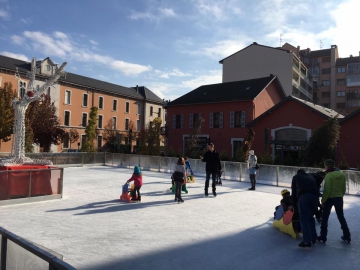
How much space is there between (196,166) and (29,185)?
11.6 m

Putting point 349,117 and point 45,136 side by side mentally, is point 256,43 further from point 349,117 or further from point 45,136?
point 45,136

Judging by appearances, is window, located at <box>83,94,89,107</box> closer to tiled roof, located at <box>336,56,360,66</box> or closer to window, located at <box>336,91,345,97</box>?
window, located at <box>336,91,345,97</box>

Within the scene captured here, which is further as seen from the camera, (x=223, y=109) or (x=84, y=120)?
(x=84, y=120)

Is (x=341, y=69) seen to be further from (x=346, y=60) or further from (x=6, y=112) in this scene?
(x=6, y=112)

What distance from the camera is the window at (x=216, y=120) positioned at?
34000 millimetres

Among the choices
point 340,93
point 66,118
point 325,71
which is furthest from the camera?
point 325,71

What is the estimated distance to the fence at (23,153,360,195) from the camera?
592 inches

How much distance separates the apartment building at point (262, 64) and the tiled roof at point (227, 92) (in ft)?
28.0

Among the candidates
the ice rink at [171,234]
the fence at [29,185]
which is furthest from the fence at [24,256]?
the fence at [29,185]

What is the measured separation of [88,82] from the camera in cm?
5022

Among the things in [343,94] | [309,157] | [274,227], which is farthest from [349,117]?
[343,94]

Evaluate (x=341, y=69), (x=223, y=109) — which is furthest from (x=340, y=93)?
(x=223, y=109)

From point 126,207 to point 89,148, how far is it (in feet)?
71.4

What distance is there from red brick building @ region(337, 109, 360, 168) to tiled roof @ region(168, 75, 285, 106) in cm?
1002
